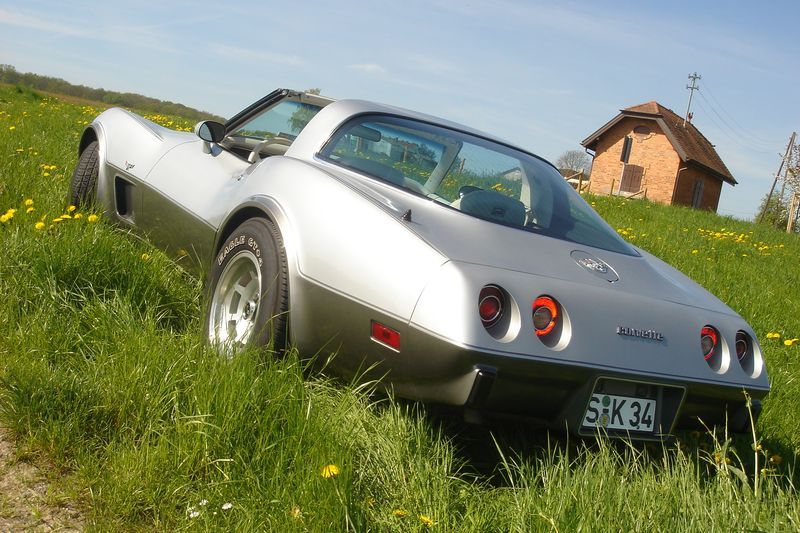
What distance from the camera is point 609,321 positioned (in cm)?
274

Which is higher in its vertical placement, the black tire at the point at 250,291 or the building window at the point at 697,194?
the building window at the point at 697,194

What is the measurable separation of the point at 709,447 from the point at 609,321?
1208mm

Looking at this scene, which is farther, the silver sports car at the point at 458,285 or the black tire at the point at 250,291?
the black tire at the point at 250,291

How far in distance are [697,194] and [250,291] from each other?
4080 cm

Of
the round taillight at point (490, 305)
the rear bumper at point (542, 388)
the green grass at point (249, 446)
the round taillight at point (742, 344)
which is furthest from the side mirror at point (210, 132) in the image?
the round taillight at point (742, 344)

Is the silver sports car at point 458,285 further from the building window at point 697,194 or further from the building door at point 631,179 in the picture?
the building window at point 697,194

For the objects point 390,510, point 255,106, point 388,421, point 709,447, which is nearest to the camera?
point 390,510

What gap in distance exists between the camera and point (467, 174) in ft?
12.0

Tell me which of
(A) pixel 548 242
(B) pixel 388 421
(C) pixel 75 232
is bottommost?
(B) pixel 388 421

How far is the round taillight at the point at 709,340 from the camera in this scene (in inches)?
122

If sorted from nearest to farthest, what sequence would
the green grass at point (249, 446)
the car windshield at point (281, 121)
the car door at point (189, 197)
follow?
the green grass at point (249, 446)
the car door at point (189, 197)
the car windshield at point (281, 121)

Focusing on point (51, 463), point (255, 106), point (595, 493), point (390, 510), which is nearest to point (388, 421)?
point (390, 510)

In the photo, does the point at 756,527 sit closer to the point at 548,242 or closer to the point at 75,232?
the point at 548,242

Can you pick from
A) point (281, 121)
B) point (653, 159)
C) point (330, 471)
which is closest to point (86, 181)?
point (281, 121)
